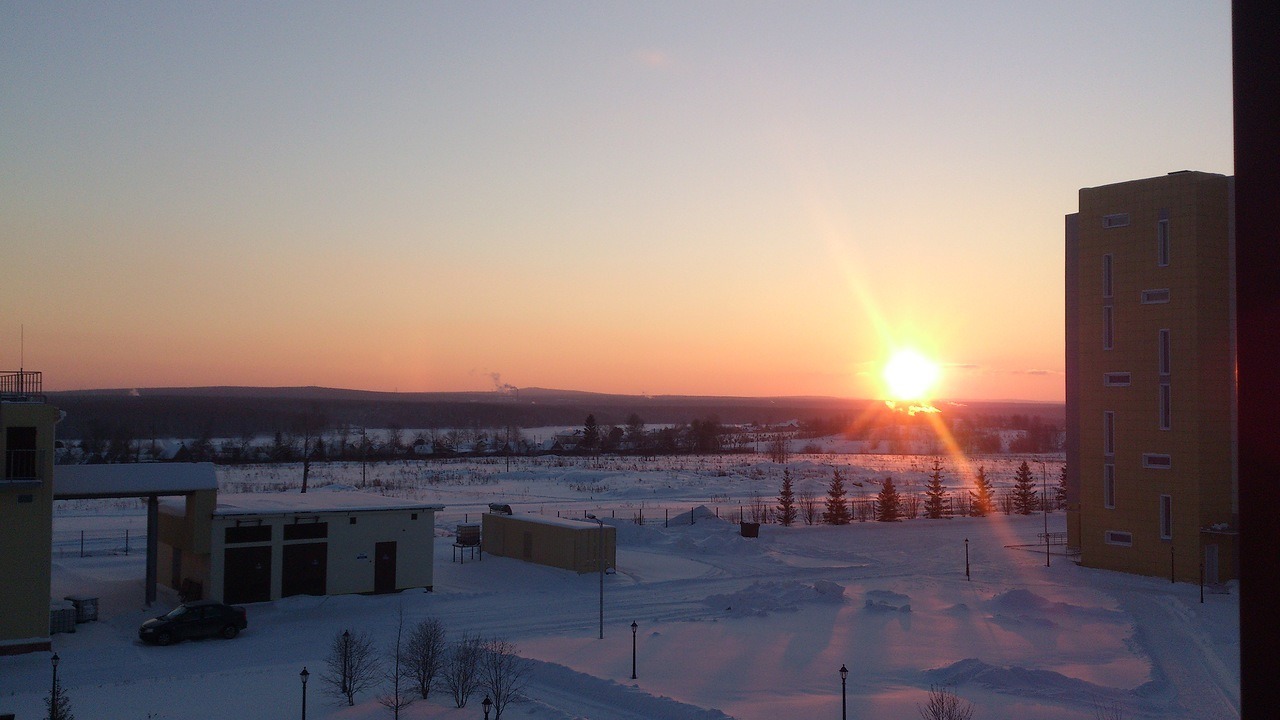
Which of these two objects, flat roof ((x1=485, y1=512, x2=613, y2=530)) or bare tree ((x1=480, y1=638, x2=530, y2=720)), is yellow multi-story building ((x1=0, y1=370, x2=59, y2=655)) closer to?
bare tree ((x1=480, y1=638, x2=530, y2=720))

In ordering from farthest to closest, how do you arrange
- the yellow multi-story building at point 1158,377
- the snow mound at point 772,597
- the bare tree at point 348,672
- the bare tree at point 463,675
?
the yellow multi-story building at point 1158,377, the snow mound at point 772,597, the bare tree at point 348,672, the bare tree at point 463,675

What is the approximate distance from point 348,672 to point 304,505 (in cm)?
1222

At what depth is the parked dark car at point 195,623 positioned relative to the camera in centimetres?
2250

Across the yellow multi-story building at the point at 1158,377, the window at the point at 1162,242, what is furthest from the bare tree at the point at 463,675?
the window at the point at 1162,242

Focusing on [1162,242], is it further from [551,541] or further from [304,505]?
[304,505]

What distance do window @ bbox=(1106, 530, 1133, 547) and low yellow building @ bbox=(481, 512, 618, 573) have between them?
18.9 m

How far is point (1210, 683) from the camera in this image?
19.6 metres

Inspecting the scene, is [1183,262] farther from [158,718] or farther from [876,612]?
[158,718]

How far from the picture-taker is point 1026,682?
18484mm

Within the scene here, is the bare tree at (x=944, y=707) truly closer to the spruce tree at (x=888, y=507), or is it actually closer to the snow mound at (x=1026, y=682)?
the snow mound at (x=1026, y=682)

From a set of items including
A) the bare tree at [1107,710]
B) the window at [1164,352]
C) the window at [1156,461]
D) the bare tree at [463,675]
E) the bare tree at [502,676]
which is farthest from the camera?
the window at [1164,352]

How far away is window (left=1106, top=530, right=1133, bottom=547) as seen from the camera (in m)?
34.7

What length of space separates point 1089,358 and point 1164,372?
9.39ft

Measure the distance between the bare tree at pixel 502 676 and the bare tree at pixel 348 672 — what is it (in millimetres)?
2361
